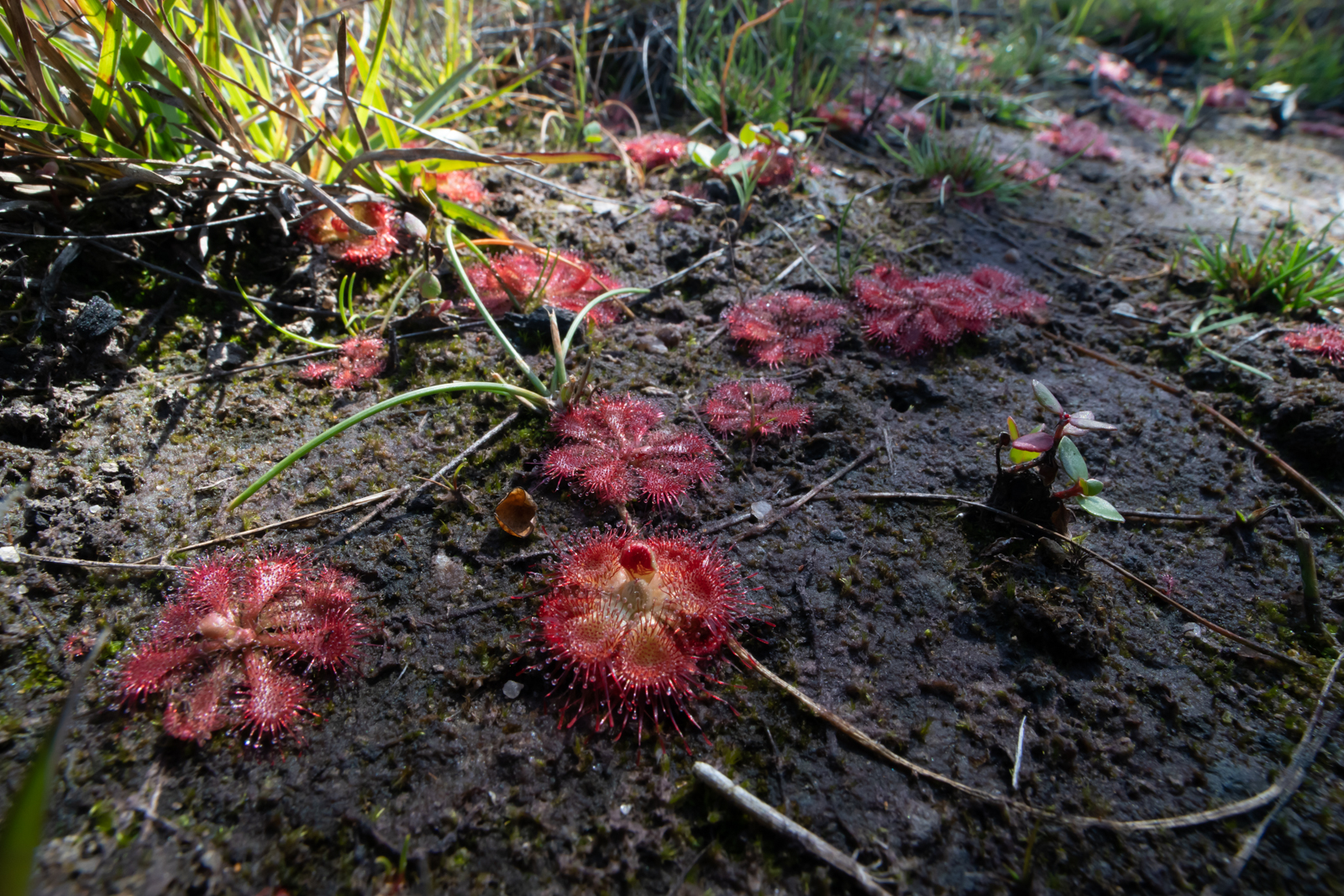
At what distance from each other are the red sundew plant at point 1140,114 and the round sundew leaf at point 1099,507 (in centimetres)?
448

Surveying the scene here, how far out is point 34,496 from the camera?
1.84 meters

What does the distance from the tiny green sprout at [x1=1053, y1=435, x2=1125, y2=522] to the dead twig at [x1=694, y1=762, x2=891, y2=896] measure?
1070 mm

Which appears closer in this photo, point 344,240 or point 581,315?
point 581,315

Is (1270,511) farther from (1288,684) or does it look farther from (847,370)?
(847,370)

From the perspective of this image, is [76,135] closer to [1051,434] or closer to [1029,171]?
[1051,434]

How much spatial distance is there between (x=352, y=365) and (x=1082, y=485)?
2364 mm

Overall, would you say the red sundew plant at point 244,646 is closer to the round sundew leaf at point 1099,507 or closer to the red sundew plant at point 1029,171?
the round sundew leaf at point 1099,507

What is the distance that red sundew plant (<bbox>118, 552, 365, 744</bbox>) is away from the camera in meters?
1.49

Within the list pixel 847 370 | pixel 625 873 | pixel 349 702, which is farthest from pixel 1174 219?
pixel 349 702

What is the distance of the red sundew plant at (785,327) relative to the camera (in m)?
2.54

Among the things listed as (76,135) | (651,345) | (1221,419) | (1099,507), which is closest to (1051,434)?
(1099,507)

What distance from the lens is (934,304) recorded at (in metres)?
2.64

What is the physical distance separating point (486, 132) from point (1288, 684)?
4.25 metres

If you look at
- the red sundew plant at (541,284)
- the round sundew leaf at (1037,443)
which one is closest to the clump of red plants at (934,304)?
the round sundew leaf at (1037,443)
